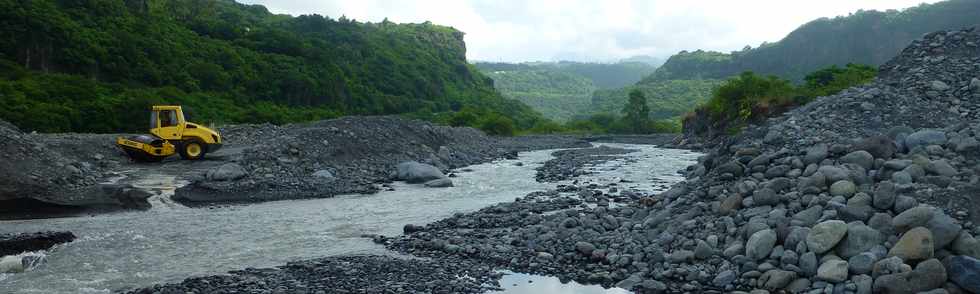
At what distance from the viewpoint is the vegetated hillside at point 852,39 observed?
150500mm

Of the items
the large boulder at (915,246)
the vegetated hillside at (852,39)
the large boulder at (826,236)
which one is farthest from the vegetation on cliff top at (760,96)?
the vegetated hillside at (852,39)

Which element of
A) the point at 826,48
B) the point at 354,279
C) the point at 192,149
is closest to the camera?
the point at 354,279

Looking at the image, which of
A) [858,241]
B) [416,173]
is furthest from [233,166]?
[858,241]

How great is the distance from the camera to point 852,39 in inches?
6486

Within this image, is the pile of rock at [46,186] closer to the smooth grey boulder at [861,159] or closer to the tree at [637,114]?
the smooth grey boulder at [861,159]

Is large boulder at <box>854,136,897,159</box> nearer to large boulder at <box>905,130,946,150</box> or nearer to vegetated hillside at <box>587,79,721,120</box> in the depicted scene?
large boulder at <box>905,130,946,150</box>

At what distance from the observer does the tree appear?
10365cm

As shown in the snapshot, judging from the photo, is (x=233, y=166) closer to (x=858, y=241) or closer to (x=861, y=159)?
(x=861, y=159)

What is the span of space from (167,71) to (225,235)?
183ft

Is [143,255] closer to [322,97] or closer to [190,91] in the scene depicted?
[190,91]

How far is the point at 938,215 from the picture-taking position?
1107 centimetres

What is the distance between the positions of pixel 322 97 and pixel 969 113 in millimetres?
76829

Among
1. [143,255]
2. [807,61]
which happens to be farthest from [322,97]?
[807,61]

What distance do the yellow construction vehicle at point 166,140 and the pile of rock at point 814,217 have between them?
1650 cm
